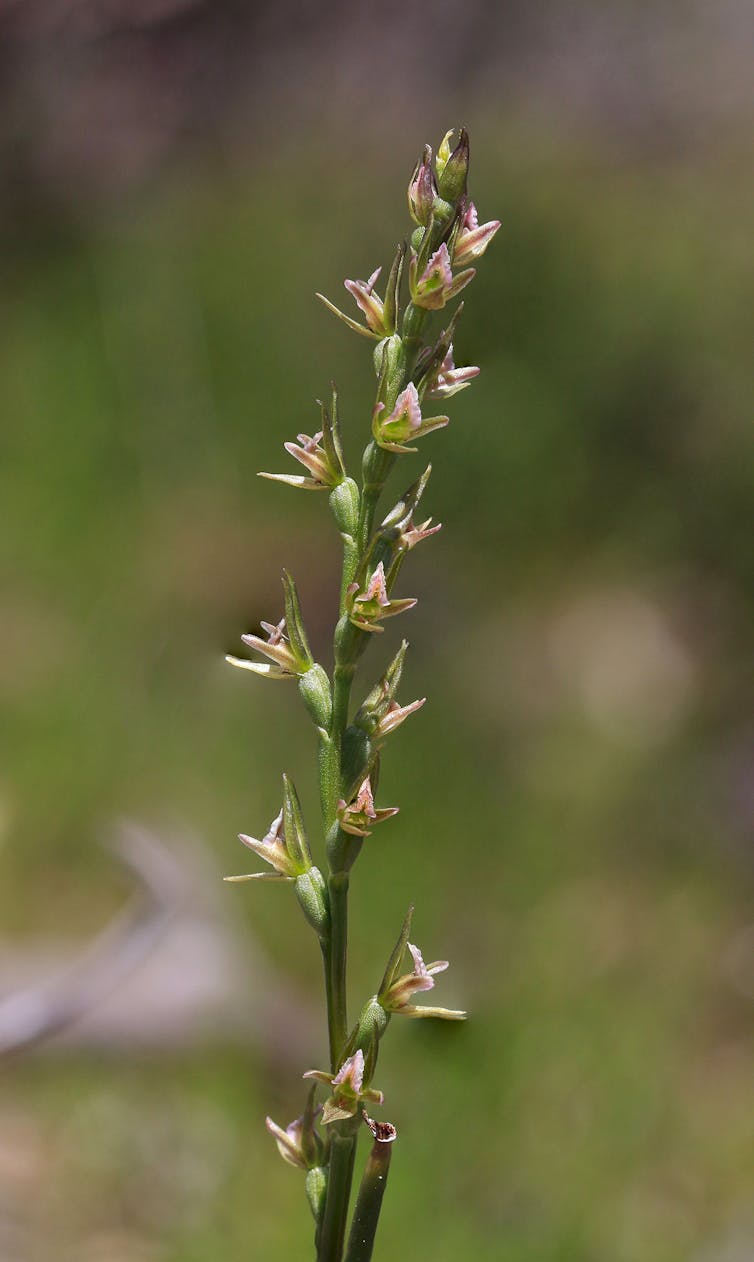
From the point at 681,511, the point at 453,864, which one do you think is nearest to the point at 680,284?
the point at 681,511

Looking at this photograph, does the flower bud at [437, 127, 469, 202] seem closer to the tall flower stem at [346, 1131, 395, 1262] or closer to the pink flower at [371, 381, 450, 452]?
the pink flower at [371, 381, 450, 452]

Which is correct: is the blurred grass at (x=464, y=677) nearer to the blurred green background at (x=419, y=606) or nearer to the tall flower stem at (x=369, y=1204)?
the blurred green background at (x=419, y=606)

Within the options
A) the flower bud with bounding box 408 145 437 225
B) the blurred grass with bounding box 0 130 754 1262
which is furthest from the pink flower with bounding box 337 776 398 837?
the blurred grass with bounding box 0 130 754 1262

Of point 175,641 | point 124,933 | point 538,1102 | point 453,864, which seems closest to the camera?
point 124,933

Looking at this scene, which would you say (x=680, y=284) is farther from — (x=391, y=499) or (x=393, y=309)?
(x=393, y=309)

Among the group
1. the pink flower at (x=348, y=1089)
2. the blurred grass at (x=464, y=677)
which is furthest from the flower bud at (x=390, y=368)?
the blurred grass at (x=464, y=677)

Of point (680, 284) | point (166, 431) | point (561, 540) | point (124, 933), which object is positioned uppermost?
point (124, 933)

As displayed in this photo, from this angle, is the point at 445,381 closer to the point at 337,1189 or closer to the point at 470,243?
the point at 470,243
